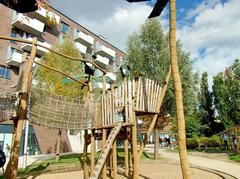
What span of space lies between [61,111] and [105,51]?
37396 millimetres

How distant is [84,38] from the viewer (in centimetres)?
3962

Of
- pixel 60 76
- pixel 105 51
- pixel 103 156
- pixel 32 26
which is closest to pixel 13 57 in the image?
pixel 32 26

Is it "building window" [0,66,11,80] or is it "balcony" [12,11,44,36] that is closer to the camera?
"building window" [0,66,11,80]

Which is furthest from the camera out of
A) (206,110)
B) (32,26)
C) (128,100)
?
(206,110)

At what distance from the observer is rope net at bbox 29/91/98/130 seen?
744cm

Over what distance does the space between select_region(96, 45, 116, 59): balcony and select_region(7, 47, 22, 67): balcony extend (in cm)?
1659

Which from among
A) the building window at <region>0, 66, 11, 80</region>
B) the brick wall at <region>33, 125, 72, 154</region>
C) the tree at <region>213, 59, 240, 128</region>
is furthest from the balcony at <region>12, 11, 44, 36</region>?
the tree at <region>213, 59, 240, 128</region>

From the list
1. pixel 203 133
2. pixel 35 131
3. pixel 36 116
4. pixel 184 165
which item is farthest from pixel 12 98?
pixel 203 133

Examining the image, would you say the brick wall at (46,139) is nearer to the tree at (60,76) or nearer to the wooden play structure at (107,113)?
the tree at (60,76)

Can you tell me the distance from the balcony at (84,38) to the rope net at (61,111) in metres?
30.8

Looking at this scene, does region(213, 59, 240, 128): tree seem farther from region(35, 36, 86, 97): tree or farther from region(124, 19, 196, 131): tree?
region(35, 36, 86, 97): tree

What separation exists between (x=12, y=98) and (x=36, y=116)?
2.93 ft

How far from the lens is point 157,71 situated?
20.9 m

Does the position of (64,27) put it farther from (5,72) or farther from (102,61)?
(5,72)
